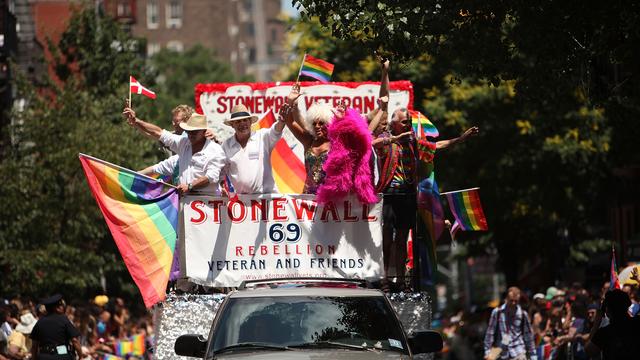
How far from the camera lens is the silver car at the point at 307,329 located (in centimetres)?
1056

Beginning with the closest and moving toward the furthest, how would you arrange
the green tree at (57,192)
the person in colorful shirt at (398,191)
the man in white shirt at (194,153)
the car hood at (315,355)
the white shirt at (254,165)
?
the car hood at (315,355) < the man in white shirt at (194,153) < the white shirt at (254,165) < the person in colorful shirt at (398,191) < the green tree at (57,192)

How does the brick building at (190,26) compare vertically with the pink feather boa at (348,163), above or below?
above

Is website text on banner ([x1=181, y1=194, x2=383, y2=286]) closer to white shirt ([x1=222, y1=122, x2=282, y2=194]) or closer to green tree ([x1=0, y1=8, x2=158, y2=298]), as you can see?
white shirt ([x1=222, y1=122, x2=282, y2=194])

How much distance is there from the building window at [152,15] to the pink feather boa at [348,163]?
104525 millimetres

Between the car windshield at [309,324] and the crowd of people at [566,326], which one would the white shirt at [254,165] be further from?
the car windshield at [309,324]

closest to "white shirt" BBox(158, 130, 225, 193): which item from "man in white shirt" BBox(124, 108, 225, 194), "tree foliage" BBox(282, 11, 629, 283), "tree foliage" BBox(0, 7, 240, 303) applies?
"man in white shirt" BBox(124, 108, 225, 194)

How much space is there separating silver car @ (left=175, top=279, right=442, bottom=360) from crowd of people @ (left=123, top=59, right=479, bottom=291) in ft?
6.74

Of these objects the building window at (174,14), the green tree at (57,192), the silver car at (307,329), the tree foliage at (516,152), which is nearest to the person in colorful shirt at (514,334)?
the silver car at (307,329)

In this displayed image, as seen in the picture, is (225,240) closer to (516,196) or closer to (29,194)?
(29,194)

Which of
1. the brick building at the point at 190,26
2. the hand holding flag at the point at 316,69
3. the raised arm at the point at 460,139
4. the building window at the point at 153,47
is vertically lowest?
the raised arm at the point at 460,139

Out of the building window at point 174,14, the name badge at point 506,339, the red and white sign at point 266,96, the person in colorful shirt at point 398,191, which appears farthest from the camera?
the building window at point 174,14

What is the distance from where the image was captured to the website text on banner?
42.9 feet

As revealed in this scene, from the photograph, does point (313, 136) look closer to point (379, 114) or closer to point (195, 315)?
point (379, 114)

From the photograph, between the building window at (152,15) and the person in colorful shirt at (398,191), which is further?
the building window at (152,15)
